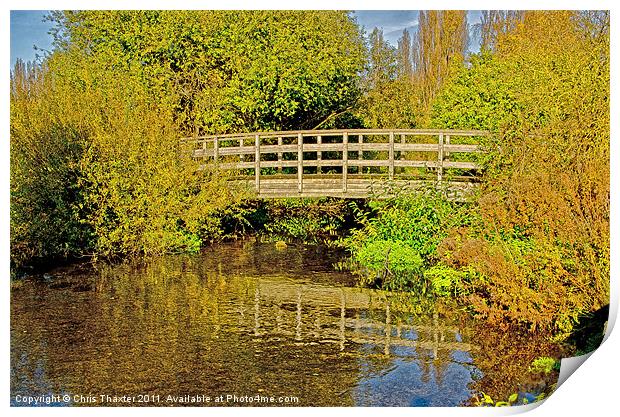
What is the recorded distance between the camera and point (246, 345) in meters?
6.94

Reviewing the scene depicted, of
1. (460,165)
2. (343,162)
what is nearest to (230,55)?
(343,162)

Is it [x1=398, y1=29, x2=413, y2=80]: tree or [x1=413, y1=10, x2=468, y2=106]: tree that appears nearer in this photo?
[x1=413, y1=10, x2=468, y2=106]: tree

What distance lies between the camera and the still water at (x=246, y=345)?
605cm

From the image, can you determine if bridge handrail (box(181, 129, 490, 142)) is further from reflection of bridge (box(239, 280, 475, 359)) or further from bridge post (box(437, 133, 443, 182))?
reflection of bridge (box(239, 280, 475, 359))

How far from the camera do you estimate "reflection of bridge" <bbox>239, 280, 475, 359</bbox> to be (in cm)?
718

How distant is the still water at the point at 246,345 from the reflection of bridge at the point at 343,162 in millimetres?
2441

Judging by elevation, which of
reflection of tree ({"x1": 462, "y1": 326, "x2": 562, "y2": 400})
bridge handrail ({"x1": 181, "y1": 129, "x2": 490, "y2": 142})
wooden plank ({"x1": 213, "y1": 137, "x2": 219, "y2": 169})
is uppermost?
bridge handrail ({"x1": 181, "y1": 129, "x2": 490, "y2": 142})

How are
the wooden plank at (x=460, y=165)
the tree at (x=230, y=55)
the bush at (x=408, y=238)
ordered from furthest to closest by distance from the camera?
the tree at (x=230, y=55) < the wooden plank at (x=460, y=165) < the bush at (x=408, y=238)

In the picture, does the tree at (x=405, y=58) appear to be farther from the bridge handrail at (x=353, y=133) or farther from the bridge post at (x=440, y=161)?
the bridge post at (x=440, y=161)

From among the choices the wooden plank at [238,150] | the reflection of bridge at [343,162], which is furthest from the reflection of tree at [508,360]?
the wooden plank at [238,150]

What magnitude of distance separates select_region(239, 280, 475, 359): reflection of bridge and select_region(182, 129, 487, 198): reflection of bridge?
2665mm

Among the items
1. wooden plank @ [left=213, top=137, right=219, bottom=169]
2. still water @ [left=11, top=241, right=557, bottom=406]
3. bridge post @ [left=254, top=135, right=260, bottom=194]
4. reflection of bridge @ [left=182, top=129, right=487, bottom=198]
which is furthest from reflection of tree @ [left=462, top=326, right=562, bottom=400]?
wooden plank @ [left=213, top=137, right=219, bottom=169]
